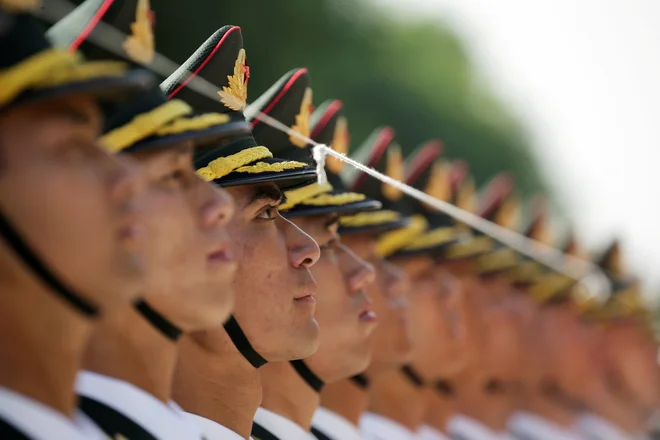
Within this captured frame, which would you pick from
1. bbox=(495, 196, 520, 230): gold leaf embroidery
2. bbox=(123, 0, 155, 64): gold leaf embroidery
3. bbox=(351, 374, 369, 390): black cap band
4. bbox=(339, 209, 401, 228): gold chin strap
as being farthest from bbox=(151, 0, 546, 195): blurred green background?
bbox=(123, 0, 155, 64): gold leaf embroidery

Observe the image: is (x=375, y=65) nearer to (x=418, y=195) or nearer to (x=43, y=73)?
(x=418, y=195)

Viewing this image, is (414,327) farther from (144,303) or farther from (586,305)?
(586,305)

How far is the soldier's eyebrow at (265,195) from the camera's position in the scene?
3.50 m

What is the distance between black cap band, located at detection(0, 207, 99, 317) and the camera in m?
2.23

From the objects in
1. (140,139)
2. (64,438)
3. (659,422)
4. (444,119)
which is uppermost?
(444,119)

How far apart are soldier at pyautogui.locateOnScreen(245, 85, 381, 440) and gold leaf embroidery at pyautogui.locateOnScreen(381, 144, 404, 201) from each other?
96 centimetres

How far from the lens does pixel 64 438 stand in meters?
2.41

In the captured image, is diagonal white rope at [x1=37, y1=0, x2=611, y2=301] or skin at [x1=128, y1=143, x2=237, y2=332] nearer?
skin at [x1=128, y1=143, x2=237, y2=332]

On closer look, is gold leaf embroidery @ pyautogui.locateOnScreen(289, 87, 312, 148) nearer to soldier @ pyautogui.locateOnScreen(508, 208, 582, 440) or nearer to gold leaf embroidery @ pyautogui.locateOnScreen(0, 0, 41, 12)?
gold leaf embroidery @ pyautogui.locateOnScreen(0, 0, 41, 12)

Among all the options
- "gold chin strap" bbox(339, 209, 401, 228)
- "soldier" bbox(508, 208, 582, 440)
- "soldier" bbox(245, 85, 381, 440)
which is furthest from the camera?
"soldier" bbox(508, 208, 582, 440)

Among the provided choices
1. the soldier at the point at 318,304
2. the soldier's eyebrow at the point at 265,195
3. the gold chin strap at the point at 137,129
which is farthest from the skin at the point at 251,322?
the gold chin strap at the point at 137,129

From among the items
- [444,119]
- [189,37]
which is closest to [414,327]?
[189,37]

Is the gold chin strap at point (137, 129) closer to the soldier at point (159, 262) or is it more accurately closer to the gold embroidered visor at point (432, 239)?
the soldier at point (159, 262)

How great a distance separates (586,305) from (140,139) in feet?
22.1
